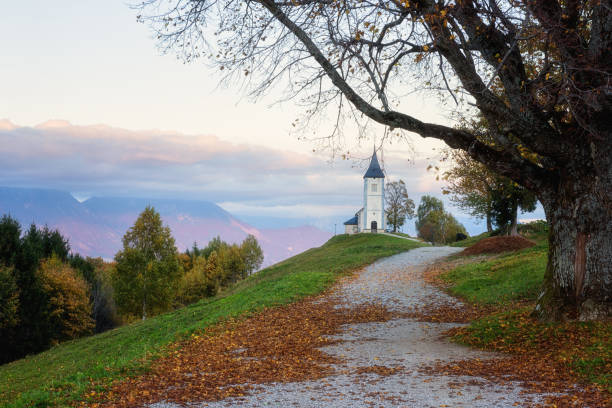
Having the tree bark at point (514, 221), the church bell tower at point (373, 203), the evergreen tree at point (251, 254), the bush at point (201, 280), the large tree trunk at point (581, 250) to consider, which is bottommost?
the bush at point (201, 280)

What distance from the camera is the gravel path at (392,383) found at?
6.10 meters

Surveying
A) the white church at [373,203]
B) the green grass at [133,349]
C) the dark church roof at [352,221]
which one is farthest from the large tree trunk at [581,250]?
the dark church roof at [352,221]

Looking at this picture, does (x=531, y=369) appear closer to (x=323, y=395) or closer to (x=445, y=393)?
(x=445, y=393)

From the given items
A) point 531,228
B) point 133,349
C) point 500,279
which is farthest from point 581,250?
point 531,228

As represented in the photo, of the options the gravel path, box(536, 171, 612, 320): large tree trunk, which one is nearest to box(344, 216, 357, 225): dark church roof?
the gravel path

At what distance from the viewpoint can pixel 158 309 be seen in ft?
139

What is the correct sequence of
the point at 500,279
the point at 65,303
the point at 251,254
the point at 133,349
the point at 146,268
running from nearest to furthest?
the point at 133,349
the point at 500,279
the point at 65,303
the point at 146,268
the point at 251,254

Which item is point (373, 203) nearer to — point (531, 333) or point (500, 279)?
point (500, 279)

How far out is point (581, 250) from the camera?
962 centimetres

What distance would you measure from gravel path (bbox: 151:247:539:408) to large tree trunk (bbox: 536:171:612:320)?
2473mm

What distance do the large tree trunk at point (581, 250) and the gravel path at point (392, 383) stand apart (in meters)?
2.47

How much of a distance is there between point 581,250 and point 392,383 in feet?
17.9

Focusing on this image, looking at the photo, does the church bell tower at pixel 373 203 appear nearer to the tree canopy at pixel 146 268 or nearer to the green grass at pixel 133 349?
the green grass at pixel 133 349

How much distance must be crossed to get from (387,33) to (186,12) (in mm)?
4798
